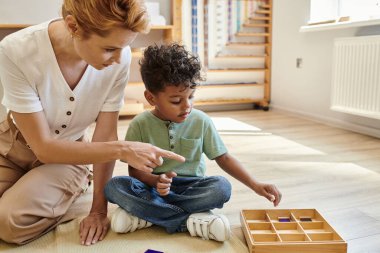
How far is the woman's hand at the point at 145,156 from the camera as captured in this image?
930 mm

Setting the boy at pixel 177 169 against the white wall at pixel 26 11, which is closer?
the boy at pixel 177 169

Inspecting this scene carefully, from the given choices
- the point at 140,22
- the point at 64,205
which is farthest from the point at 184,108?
the point at 64,205

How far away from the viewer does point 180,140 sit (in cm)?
123

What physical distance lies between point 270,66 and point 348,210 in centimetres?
260

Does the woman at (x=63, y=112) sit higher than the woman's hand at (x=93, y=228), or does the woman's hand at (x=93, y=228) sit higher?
the woman at (x=63, y=112)

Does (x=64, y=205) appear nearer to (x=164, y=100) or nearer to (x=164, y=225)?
(x=164, y=225)

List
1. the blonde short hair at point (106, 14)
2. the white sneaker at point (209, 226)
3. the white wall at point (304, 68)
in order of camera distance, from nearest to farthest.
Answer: the blonde short hair at point (106, 14)
the white sneaker at point (209, 226)
the white wall at point (304, 68)

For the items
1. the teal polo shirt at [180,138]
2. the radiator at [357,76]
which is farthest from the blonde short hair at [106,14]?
the radiator at [357,76]

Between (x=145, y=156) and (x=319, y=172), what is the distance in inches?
43.2

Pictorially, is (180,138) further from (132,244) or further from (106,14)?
(106,14)

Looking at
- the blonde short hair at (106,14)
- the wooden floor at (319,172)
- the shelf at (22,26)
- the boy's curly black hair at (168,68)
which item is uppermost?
the shelf at (22,26)

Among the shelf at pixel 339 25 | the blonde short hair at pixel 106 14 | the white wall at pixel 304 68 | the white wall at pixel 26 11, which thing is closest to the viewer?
the blonde short hair at pixel 106 14

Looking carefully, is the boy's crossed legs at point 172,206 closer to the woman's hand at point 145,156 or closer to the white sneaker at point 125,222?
the white sneaker at point 125,222

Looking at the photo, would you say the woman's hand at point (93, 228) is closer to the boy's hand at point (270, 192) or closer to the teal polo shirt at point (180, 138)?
the teal polo shirt at point (180, 138)
